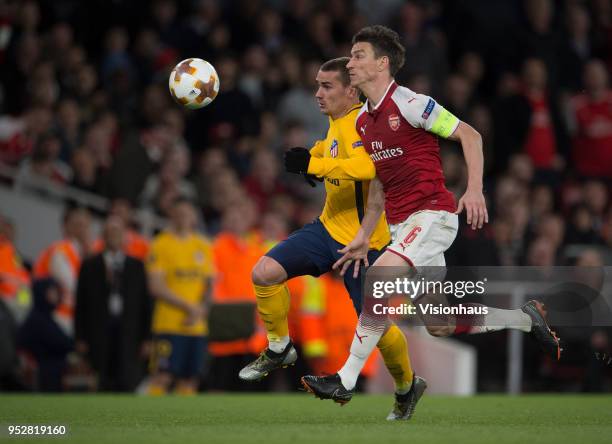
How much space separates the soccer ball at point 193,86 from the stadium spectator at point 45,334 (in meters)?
4.61

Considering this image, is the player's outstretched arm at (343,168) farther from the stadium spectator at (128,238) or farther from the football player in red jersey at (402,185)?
the stadium spectator at (128,238)

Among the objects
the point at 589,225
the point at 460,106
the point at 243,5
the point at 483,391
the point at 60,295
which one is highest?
the point at 243,5

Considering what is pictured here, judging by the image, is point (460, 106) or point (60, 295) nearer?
point (60, 295)

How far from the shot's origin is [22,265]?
13609 mm

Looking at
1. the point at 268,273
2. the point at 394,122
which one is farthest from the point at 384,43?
the point at 268,273

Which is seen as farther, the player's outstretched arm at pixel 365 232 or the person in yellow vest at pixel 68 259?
the person in yellow vest at pixel 68 259

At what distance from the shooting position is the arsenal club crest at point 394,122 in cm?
742

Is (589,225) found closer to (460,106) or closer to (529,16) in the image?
(460,106)

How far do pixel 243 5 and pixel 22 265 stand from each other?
4825 mm

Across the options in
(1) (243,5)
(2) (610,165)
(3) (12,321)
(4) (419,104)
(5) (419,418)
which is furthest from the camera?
(1) (243,5)

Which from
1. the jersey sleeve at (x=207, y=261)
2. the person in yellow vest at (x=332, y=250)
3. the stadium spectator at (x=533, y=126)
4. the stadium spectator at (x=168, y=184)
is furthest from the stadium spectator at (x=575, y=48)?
the person in yellow vest at (x=332, y=250)

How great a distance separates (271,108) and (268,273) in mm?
7902

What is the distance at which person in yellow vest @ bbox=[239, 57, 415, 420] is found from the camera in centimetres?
773

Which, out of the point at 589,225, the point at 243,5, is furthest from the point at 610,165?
the point at 243,5
